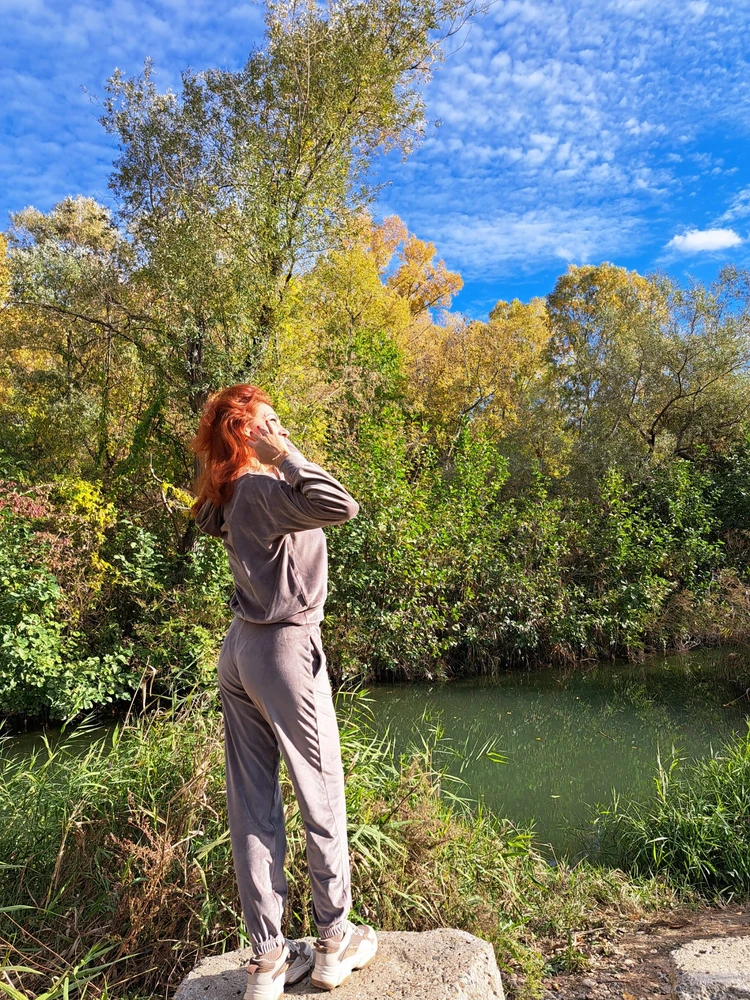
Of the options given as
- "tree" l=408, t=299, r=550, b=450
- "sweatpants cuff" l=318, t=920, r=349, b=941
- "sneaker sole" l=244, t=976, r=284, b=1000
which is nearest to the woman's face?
"sweatpants cuff" l=318, t=920, r=349, b=941

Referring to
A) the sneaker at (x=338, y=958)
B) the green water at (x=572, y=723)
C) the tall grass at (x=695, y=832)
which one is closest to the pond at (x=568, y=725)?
the green water at (x=572, y=723)

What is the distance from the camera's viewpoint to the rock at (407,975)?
6.88ft

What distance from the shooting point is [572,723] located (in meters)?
8.92

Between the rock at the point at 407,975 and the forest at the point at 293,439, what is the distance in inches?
210

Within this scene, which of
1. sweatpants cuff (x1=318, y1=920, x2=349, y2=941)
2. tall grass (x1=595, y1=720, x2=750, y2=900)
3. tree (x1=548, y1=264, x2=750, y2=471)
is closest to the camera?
sweatpants cuff (x1=318, y1=920, x2=349, y2=941)

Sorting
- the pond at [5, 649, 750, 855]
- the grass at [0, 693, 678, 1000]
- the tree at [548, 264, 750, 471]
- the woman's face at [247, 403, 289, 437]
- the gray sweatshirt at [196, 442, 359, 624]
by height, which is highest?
the tree at [548, 264, 750, 471]

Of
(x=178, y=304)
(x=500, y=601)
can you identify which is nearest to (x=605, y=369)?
Answer: (x=500, y=601)

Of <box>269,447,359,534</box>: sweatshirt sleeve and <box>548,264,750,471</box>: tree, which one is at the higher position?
<box>548,264,750,471</box>: tree

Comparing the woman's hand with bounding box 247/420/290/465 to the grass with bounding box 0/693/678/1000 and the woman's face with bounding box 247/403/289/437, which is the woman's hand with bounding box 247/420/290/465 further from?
the grass with bounding box 0/693/678/1000

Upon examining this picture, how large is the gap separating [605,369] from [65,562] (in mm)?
14214

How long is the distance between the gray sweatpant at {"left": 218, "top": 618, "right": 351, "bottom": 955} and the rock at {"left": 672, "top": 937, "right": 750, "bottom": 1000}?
1.09m

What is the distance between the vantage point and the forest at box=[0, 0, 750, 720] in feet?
31.1

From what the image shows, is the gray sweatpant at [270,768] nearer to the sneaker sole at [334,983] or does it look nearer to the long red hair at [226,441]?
the sneaker sole at [334,983]

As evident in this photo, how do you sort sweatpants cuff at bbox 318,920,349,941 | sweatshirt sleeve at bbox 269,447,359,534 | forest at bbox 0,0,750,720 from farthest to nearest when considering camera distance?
1. forest at bbox 0,0,750,720
2. sweatpants cuff at bbox 318,920,349,941
3. sweatshirt sleeve at bbox 269,447,359,534
